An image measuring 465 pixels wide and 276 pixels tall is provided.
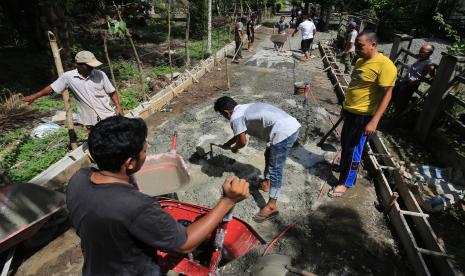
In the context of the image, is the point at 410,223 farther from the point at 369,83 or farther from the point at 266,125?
the point at 266,125

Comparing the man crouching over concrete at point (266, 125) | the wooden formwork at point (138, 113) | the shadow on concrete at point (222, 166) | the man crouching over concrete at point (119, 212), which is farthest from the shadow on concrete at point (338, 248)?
the wooden formwork at point (138, 113)

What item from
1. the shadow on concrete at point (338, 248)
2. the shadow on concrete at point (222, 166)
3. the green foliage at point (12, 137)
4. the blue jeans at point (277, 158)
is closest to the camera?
the shadow on concrete at point (338, 248)

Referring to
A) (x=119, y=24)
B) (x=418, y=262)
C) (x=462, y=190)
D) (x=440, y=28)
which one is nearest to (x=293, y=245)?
(x=418, y=262)

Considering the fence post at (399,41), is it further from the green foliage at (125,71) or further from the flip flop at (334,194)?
the green foliage at (125,71)

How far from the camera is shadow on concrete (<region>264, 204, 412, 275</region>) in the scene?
335cm

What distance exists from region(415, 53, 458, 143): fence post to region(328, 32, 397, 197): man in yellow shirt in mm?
2374

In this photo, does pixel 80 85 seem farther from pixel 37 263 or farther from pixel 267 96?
pixel 267 96

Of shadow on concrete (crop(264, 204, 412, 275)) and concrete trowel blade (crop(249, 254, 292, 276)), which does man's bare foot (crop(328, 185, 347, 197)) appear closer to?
shadow on concrete (crop(264, 204, 412, 275))

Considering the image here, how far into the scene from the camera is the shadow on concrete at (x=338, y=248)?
11.0ft

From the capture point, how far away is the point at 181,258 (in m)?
2.47

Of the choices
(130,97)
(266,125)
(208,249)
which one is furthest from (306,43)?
(208,249)

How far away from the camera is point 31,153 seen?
17.5 ft

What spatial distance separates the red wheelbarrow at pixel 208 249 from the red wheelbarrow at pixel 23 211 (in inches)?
54.6

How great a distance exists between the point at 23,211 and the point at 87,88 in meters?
1.78
